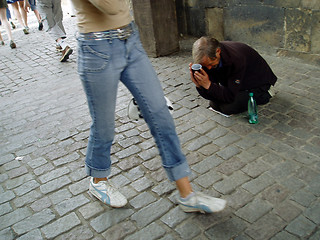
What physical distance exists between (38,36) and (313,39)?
272 inches

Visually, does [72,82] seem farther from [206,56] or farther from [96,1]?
[96,1]

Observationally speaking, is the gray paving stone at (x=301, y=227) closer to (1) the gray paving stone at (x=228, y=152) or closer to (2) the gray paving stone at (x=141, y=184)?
(1) the gray paving stone at (x=228, y=152)

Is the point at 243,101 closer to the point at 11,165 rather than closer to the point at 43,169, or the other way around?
the point at 43,169

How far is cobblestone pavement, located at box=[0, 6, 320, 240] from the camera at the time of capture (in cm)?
259

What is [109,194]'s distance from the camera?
9.32ft

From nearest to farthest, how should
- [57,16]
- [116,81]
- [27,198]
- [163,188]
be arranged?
[116,81], [163,188], [27,198], [57,16]

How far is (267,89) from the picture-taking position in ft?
13.3

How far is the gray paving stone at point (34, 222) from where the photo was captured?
109 inches

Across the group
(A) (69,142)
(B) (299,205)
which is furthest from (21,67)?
(B) (299,205)

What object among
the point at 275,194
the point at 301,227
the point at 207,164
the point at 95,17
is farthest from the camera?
the point at 207,164

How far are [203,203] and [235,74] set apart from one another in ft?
5.25

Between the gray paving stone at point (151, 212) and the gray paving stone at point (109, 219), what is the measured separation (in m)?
0.08

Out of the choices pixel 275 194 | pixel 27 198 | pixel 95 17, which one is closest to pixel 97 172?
pixel 27 198

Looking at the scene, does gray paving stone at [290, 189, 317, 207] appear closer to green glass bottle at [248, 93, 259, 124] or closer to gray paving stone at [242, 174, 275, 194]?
gray paving stone at [242, 174, 275, 194]
